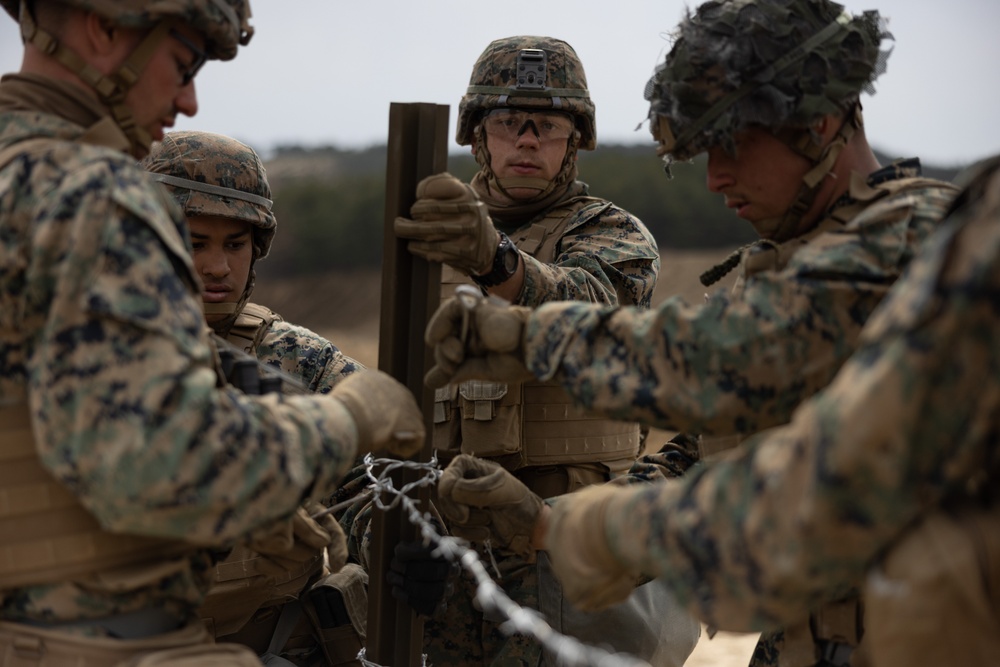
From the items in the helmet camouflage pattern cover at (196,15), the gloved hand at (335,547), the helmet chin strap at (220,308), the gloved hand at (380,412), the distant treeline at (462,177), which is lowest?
the gloved hand at (335,547)

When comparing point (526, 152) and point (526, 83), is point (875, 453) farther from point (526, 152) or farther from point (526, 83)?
point (526, 83)

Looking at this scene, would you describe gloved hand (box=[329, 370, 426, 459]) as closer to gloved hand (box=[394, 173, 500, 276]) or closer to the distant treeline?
gloved hand (box=[394, 173, 500, 276])

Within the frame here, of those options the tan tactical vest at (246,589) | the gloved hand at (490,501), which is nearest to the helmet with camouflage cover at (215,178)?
the tan tactical vest at (246,589)

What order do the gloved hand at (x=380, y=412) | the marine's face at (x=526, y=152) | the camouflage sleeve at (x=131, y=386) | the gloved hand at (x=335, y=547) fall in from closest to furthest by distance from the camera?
the camouflage sleeve at (x=131, y=386) < the gloved hand at (x=380, y=412) < the gloved hand at (x=335, y=547) < the marine's face at (x=526, y=152)

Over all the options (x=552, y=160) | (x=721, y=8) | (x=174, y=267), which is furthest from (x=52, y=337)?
(x=552, y=160)

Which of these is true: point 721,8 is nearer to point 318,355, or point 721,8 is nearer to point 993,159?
point 993,159

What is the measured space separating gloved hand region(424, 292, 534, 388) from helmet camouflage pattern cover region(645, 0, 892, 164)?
812 millimetres

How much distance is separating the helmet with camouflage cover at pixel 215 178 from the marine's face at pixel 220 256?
50 mm

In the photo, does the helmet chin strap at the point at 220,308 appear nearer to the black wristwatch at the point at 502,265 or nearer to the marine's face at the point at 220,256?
the marine's face at the point at 220,256

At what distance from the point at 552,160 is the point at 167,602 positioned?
3.10 meters

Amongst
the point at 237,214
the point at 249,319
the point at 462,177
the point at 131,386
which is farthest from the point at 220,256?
the point at 462,177

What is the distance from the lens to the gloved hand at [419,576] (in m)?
4.01

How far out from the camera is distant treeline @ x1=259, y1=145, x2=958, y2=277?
3781cm

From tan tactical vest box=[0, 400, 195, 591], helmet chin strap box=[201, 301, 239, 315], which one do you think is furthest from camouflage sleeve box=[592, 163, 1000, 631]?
helmet chin strap box=[201, 301, 239, 315]
